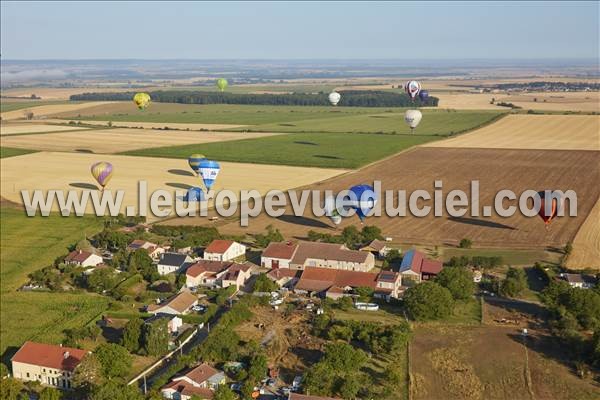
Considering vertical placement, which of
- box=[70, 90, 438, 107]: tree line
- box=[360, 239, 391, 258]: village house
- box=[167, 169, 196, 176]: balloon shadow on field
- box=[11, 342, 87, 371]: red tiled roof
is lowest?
box=[11, 342, 87, 371]: red tiled roof

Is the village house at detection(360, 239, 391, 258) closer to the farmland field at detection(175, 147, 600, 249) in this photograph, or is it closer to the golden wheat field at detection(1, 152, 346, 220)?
the farmland field at detection(175, 147, 600, 249)

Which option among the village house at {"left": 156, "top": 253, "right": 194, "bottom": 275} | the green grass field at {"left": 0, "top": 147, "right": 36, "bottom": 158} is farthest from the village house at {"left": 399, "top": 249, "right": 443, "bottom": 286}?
the green grass field at {"left": 0, "top": 147, "right": 36, "bottom": 158}

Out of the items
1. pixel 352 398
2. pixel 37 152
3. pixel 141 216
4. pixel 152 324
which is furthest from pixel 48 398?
pixel 37 152

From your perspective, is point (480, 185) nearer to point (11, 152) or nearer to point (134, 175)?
point (134, 175)

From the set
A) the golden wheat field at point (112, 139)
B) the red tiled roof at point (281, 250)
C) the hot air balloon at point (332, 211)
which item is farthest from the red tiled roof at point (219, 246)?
the golden wheat field at point (112, 139)

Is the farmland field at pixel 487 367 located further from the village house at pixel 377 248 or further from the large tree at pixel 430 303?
the village house at pixel 377 248

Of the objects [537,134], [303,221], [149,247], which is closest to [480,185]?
[303,221]
